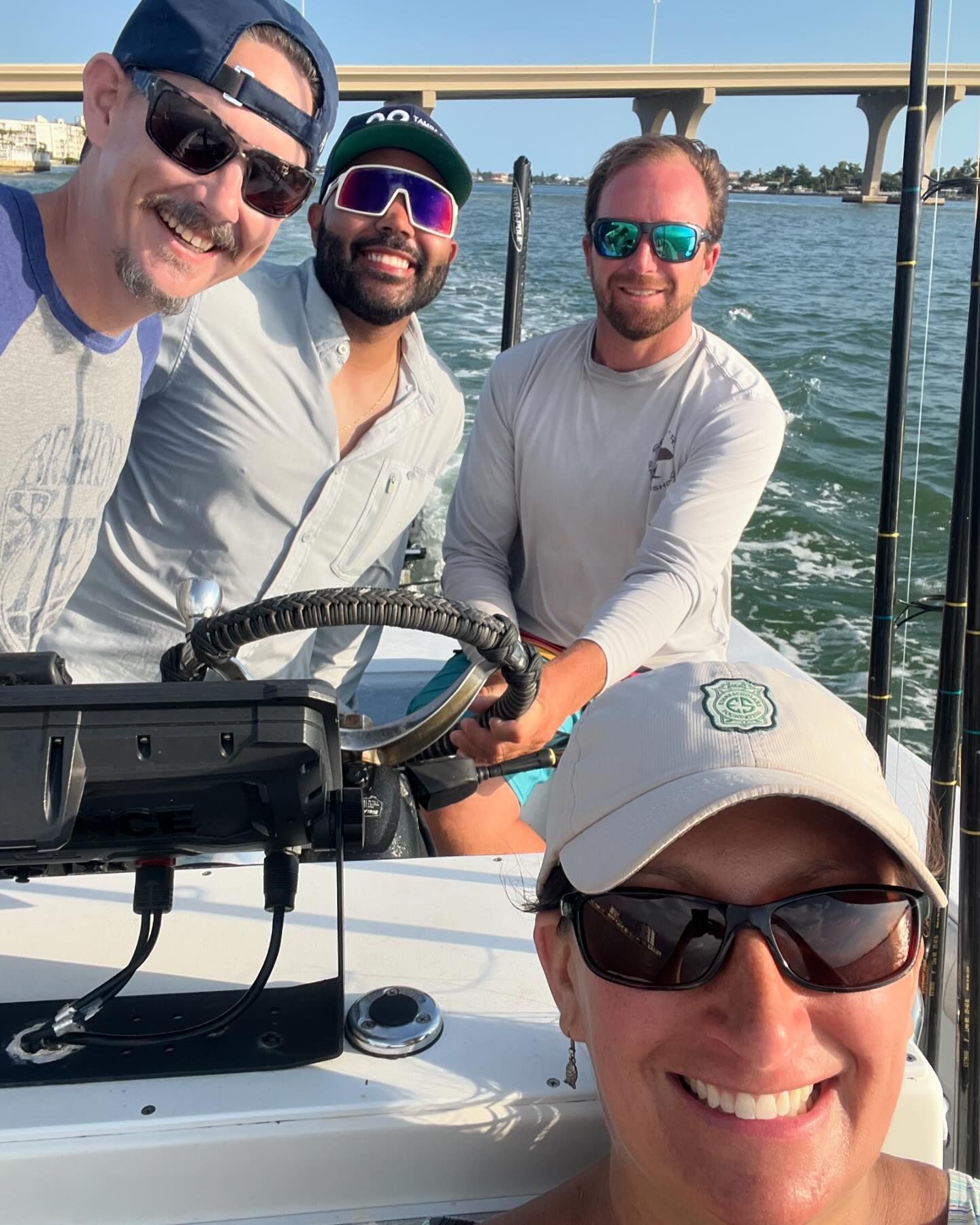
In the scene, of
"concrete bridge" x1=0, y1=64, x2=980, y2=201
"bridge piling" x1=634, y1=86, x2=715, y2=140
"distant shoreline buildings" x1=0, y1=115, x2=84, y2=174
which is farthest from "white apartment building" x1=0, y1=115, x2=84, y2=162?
"bridge piling" x1=634, y1=86, x2=715, y2=140

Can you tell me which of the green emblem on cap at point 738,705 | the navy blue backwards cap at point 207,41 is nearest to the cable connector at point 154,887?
the green emblem on cap at point 738,705

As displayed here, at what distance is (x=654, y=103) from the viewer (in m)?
23.6

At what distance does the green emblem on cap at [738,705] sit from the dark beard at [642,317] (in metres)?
1.49

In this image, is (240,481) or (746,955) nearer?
(746,955)

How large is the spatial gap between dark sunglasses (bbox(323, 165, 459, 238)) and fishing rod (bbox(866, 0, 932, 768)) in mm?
1012

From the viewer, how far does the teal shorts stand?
2.01 meters

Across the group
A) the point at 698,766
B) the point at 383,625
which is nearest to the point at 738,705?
the point at 698,766

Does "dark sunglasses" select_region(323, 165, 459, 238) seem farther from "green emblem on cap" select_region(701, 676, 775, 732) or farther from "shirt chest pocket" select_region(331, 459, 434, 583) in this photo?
"green emblem on cap" select_region(701, 676, 775, 732)

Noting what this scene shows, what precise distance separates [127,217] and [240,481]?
0.60 m

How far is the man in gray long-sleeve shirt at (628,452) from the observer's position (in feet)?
6.81

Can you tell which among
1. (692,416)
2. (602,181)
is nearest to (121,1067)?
(692,416)

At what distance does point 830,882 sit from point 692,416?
59.7 inches

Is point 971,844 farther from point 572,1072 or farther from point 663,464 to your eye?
point 572,1072

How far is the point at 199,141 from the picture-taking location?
62.7 inches
